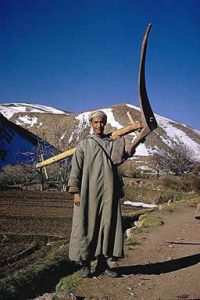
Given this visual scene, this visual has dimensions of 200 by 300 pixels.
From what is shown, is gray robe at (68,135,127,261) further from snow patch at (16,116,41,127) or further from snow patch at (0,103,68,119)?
snow patch at (0,103,68,119)

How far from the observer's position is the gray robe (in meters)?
4.51

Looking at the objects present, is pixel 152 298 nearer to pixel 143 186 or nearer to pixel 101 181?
pixel 101 181

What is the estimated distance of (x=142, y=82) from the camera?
438 cm

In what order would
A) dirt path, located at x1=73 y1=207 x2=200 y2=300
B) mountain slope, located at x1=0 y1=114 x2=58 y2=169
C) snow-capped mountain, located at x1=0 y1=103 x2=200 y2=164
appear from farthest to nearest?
snow-capped mountain, located at x1=0 y1=103 x2=200 y2=164 → mountain slope, located at x1=0 y1=114 x2=58 y2=169 → dirt path, located at x1=73 y1=207 x2=200 y2=300

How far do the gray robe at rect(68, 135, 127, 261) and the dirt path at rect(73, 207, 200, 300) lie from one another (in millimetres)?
351

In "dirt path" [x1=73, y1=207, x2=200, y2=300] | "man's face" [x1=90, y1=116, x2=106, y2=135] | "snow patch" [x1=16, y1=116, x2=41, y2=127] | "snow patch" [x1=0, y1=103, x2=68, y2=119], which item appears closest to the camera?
"dirt path" [x1=73, y1=207, x2=200, y2=300]

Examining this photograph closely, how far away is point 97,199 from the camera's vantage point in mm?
4590

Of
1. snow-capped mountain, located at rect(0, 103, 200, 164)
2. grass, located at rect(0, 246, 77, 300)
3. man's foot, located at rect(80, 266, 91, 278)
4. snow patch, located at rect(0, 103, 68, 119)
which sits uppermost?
snow patch, located at rect(0, 103, 68, 119)

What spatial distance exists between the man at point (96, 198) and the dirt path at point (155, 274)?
1.01ft

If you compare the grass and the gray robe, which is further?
the grass

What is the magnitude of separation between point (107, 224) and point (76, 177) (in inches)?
23.9

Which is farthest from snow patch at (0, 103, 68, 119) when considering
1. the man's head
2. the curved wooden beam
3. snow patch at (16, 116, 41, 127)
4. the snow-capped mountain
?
the curved wooden beam

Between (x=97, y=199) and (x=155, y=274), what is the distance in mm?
1186

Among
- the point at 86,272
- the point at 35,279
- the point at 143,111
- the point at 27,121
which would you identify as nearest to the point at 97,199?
the point at 86,272
